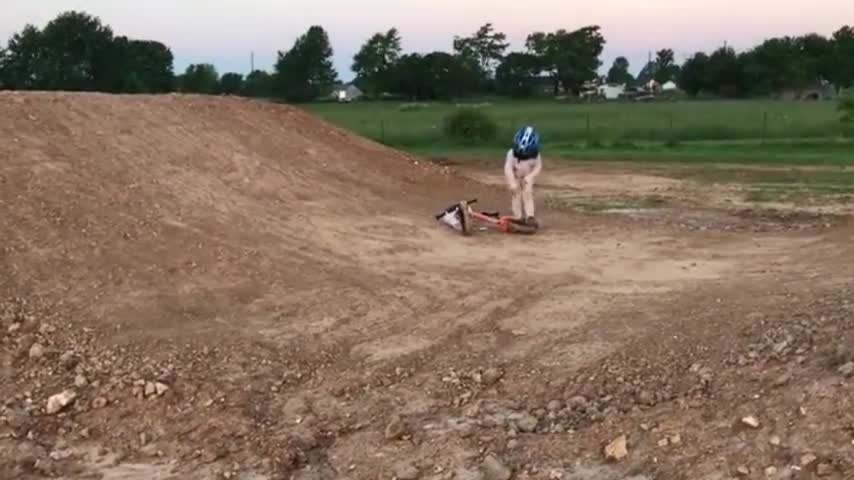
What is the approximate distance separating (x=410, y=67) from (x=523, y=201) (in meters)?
67.3

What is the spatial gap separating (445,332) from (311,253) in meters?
2.73

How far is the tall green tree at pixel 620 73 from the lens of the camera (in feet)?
422

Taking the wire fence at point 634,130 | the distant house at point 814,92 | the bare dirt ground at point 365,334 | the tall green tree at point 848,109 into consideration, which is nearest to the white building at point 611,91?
the distant house at point 814,92

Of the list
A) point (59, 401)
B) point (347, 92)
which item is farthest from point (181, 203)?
point (347, 92)

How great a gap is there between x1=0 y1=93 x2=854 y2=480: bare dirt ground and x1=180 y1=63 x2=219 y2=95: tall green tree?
2331 inches

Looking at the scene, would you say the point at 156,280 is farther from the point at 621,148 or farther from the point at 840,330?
the point at 621,148

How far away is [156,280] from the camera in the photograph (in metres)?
8.76

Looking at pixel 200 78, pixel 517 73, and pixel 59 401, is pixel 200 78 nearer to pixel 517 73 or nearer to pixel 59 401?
pixel 517 73

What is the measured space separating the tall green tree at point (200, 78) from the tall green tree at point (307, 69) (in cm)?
442

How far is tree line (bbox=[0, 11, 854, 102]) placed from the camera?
60.4 meters

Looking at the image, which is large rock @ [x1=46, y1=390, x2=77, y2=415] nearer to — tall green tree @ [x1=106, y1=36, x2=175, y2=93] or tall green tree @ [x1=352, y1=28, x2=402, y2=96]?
tall green tree @ [x1=106, y1=36, x2=175, y2=93]

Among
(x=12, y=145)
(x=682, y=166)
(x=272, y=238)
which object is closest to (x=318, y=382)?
(x=272, y=238)

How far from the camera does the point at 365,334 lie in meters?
7.88

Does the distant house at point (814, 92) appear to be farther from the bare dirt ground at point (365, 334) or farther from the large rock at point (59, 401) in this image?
the large rock at point (59, 401)
